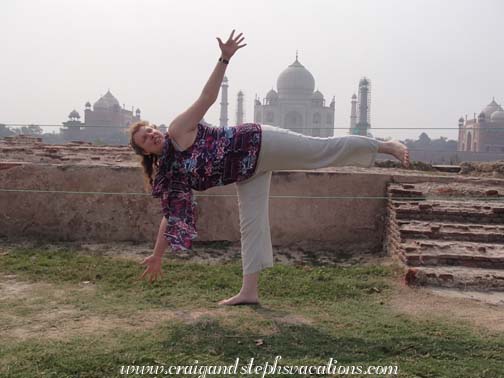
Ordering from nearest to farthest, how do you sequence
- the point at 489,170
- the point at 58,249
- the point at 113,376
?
the point at 113,376 < the point at 58,249 < the point at 489,170

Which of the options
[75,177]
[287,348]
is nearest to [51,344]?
[287,348]

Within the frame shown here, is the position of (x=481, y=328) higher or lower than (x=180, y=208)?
lower

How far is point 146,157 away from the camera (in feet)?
10.6

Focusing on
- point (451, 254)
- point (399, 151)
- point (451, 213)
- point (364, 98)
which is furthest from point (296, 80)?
point (399, 151)

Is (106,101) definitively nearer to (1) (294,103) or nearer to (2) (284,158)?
(1) (294,103)

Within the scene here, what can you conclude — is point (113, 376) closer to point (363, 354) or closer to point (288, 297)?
point (363, 354)

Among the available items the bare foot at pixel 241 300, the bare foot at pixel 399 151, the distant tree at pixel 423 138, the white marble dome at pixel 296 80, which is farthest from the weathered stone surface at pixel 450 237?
the white marble dome at pixel 296 80

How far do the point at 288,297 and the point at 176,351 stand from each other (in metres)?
1.31

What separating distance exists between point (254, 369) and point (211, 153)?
1221mm

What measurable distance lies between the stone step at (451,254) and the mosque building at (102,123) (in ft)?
8.09

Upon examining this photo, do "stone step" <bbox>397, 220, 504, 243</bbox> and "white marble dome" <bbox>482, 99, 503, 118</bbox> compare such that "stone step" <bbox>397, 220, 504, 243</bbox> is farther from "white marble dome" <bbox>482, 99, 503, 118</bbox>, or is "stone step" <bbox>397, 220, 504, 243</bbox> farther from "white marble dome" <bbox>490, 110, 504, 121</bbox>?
"white marble dome" <bbox>482, 99, 503, 118</bbox>

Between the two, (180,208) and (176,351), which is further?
(180,208)

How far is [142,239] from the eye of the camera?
575 centimetres

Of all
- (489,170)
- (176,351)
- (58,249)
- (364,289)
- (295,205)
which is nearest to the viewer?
(176,351)
